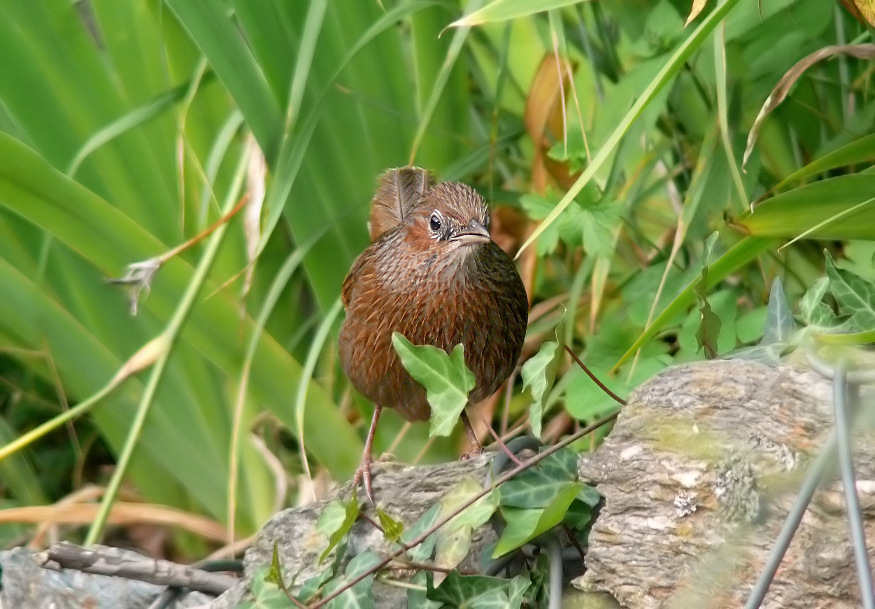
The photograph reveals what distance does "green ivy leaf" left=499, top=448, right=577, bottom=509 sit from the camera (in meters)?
1.49

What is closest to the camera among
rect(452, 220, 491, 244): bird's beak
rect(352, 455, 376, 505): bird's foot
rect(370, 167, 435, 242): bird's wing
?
rect(352, 455, 376, 505): bird's foot

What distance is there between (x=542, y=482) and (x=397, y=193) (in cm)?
134

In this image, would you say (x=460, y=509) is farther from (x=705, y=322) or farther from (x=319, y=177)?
(x=319, y=177)

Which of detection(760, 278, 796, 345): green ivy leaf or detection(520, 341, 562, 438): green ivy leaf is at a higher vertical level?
detection(520, 341, 562, 438): green ivy leaf

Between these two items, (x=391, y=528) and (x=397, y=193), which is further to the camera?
(x=397, y=193)

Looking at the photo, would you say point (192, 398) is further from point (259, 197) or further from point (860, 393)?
point (860, 393)

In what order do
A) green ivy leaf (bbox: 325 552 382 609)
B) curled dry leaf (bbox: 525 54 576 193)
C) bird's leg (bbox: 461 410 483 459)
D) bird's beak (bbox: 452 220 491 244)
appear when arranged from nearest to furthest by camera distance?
1. green ivy leaf (bbox: 325 552 382 609)
2. bird's beak (bbox: 452 220 491 244)
3. bird's leg (bbox: 461 410 483 459)
4. curled dry leaf (bbox: 525 54 576 193)

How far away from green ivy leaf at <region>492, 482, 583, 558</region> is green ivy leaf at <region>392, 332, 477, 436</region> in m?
0.17

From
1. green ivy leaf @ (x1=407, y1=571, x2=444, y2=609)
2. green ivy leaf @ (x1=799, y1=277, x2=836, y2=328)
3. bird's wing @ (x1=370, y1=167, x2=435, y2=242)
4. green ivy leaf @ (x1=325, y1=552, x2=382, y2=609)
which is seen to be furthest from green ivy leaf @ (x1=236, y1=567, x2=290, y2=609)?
bird's wing @ (x1=370, y1=167, x2=435, y2=242)

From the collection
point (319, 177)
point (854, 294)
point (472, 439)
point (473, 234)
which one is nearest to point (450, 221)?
point (473, 234)

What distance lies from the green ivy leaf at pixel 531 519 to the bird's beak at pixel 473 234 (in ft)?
2.67

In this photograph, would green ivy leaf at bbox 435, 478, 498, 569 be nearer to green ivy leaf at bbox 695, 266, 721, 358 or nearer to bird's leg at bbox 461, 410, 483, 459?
green ivy leaf at bbox 695, 266, 721, 358

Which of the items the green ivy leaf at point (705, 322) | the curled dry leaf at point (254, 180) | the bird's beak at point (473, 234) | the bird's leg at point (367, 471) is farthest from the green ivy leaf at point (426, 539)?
the curled dry leaf at point (254, 180)

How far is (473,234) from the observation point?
7.31 ft
